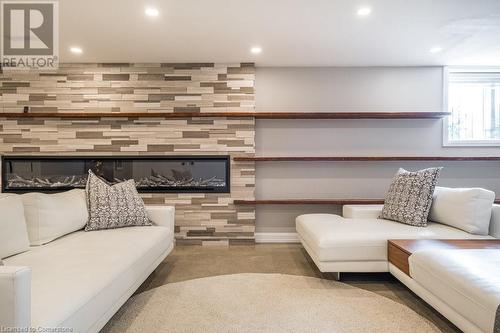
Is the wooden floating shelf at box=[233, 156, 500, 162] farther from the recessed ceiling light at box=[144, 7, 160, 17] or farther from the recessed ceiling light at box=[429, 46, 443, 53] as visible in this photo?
the recessed ceiling light at box=[144, 7, 160, 17]

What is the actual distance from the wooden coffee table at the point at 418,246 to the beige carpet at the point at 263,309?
29 cm

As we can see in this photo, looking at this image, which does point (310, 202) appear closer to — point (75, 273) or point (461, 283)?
point (461, 283)

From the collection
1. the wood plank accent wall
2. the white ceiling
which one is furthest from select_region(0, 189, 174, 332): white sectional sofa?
the white ceiling

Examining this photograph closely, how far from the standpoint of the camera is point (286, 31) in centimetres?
300

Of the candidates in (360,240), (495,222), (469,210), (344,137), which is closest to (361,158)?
(344,137)

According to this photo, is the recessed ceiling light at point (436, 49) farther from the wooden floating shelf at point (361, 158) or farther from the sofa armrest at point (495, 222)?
the sofa armrest at point (495, 222)

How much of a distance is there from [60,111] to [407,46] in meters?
4.11

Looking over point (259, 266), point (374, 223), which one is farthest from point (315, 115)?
point (259, 266)

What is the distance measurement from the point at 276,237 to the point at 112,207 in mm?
2076

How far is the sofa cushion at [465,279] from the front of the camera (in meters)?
1.38

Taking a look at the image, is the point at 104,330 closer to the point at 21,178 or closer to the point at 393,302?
the point at 393,302

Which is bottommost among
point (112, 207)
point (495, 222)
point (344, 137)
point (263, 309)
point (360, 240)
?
point (263, 309)

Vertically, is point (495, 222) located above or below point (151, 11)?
below

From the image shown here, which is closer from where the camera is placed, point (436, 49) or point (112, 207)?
point (112, 207)
